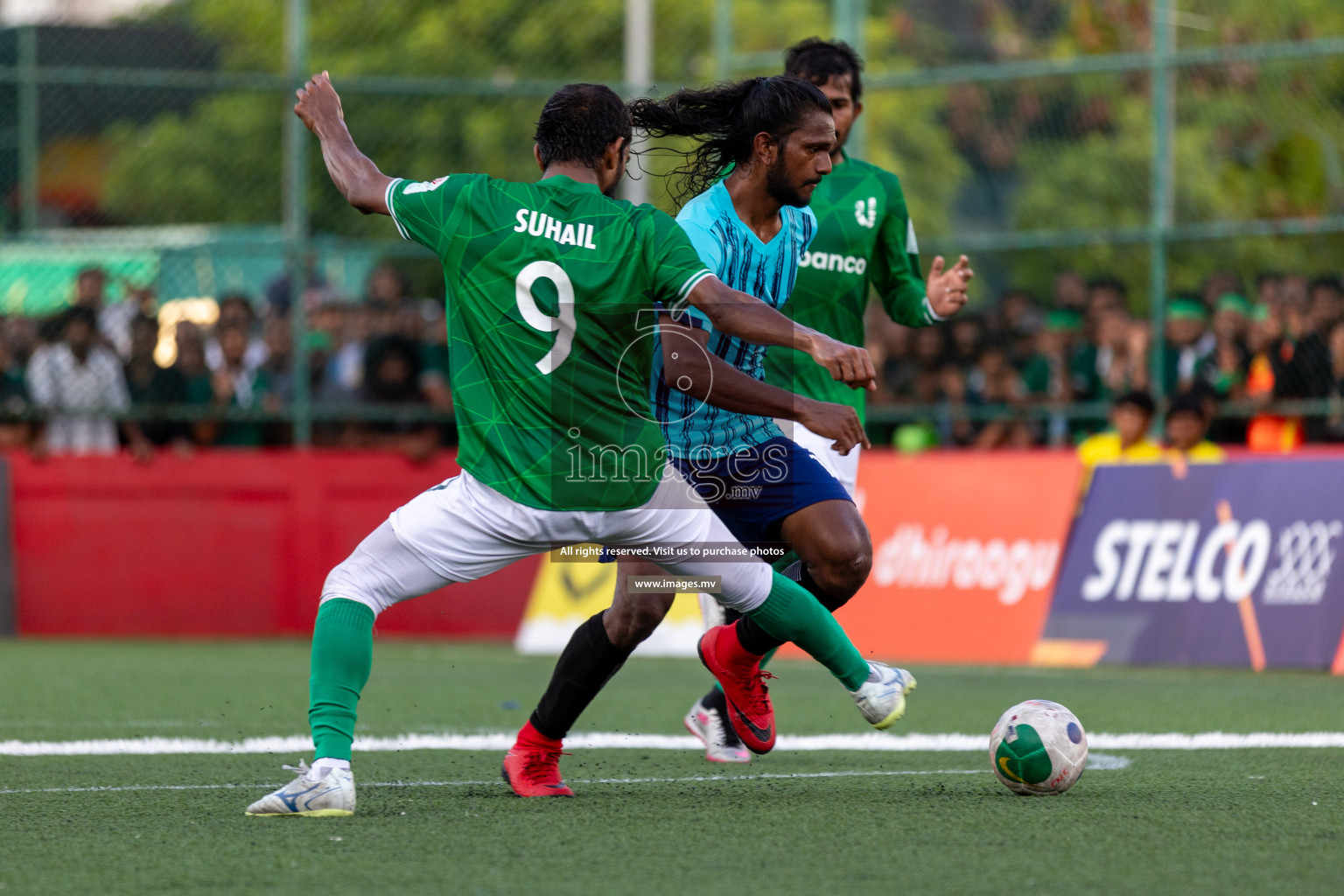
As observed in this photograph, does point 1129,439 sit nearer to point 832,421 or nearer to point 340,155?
point 832,421

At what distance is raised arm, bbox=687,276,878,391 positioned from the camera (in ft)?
16.1

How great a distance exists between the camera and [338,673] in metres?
5.04

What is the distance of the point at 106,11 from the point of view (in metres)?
14.5

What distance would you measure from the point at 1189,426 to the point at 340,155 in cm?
755

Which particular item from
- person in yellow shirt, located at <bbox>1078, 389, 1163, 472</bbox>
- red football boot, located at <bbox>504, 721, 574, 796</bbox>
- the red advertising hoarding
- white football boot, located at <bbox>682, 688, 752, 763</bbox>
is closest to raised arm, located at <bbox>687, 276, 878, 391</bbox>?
red football boot, located at <bbox>504, 721, 574, 796</bbox>

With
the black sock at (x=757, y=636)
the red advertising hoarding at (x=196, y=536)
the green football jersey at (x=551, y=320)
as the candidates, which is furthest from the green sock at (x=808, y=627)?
the red advertising hoarding at (x=196, y=536)

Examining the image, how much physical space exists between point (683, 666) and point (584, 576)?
4.86 feet

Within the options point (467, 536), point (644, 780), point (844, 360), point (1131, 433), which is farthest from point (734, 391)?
point (1131, 433)

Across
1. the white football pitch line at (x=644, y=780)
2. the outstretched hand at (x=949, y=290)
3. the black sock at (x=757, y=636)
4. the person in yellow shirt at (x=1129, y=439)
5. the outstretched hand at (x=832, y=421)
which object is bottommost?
the white football pitch line at (x=644, y=780)

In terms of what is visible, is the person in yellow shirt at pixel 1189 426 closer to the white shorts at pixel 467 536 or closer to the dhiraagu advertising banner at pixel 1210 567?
the dhiraagu advertising banner at pixel 1210 567

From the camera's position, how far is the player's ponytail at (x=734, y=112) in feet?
19.4

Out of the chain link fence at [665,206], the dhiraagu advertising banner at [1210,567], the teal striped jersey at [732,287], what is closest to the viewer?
the teal striped jersey at [732,287]

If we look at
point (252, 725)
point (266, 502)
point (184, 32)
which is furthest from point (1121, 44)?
point (252, 725)

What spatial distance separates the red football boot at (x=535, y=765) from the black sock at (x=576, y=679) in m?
0.03
